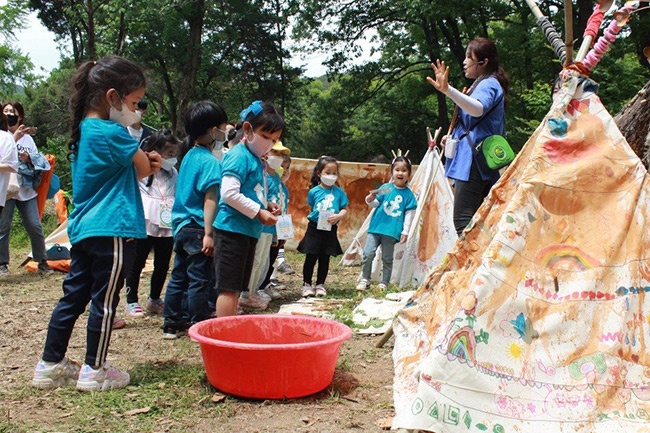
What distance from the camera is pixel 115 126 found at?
122 inches

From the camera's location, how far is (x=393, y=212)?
658 cm

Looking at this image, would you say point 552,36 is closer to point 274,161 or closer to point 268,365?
point 268,365

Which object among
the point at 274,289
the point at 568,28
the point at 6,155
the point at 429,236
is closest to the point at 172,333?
the point at 274,289

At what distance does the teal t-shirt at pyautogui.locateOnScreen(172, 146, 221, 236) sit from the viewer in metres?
4.24

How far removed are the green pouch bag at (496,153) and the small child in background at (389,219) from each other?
2566mm

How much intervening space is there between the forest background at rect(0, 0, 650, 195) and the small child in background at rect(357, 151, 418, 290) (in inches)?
392

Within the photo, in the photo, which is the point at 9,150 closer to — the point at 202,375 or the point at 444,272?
the point at 202,375

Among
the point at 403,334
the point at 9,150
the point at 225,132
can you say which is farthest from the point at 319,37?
→ the point at 403,334

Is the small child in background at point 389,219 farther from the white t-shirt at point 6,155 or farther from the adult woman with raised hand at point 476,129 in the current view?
the white t-shirt at point 6,155

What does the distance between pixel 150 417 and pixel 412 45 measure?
812 inches

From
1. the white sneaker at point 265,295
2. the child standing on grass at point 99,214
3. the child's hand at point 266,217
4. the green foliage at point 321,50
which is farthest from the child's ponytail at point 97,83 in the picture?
the green foliage at point 321,50

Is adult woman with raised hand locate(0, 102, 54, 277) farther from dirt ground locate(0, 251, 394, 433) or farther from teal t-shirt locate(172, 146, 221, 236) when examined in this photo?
teal t-shirt locate(172, 146, 221, 236)

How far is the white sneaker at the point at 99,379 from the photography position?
122 inches

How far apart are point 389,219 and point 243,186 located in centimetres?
296
